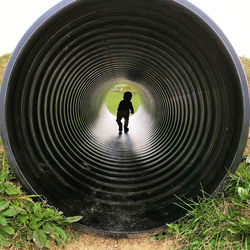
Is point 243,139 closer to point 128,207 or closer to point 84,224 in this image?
point 128,207

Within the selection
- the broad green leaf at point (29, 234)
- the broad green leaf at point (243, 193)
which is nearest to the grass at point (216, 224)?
the broad green leaf at point (243, 193)

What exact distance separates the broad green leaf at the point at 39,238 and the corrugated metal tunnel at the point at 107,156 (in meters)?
0.35

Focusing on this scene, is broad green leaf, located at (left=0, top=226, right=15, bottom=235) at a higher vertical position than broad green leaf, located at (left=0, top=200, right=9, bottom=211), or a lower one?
lower

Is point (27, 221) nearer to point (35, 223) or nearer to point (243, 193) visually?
point (35, 223)

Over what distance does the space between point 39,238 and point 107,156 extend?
1.84 metres

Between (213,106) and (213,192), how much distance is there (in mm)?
976

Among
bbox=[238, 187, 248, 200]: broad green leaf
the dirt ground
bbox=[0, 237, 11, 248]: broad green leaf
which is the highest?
bbox=[238, 187, 248, 200]: broad green leaf

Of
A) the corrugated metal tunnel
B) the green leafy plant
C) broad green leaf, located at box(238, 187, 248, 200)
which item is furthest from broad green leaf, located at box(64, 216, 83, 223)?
broad green leaf, located at box(238, 187, 248, 200)

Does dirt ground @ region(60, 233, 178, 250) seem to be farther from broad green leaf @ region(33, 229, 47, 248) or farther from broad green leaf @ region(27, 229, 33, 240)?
broad green leaf @ region(27, 229, 33, 240)

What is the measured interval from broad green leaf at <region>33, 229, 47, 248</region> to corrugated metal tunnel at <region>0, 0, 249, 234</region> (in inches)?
13.9

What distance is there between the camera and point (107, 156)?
409 cm

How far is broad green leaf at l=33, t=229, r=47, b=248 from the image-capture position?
7.99ft

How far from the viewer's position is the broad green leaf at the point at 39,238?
2436mm

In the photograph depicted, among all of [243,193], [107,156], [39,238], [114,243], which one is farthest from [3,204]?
[243,193]
